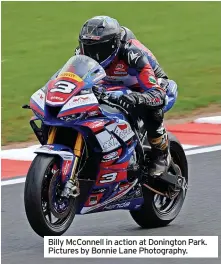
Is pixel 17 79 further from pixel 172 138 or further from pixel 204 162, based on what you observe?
pixel 172 138

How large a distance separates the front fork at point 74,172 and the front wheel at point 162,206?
1.05 m

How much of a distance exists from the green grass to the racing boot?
4463mm

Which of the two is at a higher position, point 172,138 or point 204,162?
point 172,138

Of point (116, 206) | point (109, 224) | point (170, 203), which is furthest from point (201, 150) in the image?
point (116, 206)

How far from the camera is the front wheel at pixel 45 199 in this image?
7.43 m

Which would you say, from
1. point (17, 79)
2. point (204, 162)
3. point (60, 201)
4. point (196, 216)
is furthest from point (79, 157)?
point (17, 79)

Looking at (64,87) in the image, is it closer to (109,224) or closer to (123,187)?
(123,187)

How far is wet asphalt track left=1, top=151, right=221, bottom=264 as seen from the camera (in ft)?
25.0

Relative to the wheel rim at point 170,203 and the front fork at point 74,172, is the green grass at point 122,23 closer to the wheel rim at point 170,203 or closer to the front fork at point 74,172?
the wheel rim at point 170,203

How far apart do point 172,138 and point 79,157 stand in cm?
138

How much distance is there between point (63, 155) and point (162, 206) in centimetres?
169

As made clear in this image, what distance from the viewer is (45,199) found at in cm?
755

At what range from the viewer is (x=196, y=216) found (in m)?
9.05

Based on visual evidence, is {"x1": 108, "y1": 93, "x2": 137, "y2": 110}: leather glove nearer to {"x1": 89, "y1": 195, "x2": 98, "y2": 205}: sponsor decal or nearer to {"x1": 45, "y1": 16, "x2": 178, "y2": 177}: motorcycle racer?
{"x1": 45, "y1": 16, "x2": 178, "y2": 177}: motorcycle racer
